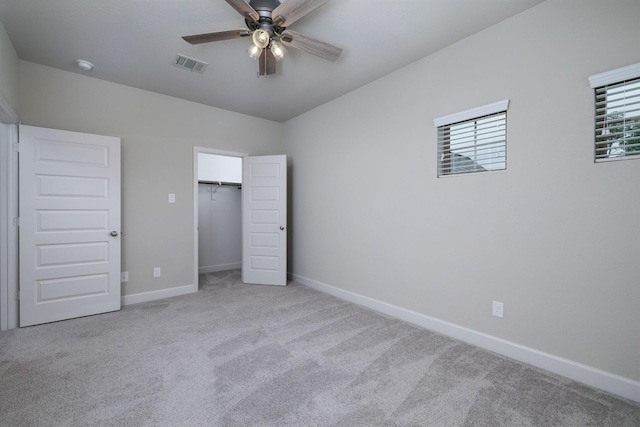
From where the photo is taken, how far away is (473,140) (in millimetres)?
2500

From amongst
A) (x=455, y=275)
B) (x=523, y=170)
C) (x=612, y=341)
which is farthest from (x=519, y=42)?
(x=612, y=341)

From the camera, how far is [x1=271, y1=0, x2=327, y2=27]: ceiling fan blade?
1.78 metres

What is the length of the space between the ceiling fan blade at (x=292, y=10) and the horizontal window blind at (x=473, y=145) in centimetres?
164

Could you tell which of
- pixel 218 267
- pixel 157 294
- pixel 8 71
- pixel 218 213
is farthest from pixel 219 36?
pixel 218 267

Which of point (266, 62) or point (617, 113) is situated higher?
point (266, 62)

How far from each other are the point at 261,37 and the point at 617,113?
250cm

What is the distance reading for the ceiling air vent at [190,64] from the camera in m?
2.89

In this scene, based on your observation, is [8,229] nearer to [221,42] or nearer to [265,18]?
[221,42]

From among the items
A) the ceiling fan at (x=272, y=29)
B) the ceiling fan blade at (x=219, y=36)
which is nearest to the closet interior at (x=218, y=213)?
the ceiling fan blade at (x=219, y=36)

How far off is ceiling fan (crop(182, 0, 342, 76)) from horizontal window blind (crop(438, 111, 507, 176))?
1339mm

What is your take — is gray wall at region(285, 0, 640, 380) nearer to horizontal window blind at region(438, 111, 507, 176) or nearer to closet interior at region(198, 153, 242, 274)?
horizontal window blind at region(438, 111, 507, 176)

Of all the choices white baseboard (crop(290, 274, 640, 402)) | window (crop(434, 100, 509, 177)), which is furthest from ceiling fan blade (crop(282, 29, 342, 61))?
white baseboard (crop(290, 274, 640, 402))

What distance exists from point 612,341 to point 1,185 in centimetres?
534

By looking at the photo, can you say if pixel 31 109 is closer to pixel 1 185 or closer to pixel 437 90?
pixel 1 185
